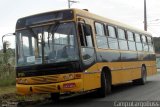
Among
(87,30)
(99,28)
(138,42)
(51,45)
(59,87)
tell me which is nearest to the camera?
(59,87)

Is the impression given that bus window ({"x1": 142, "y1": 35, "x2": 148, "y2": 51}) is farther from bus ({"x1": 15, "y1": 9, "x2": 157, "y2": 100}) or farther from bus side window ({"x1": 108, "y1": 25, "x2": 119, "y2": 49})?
bus ({"x1": 15, "y1": 9, "x2": 157, "y2": 100})

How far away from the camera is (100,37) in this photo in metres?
16.8

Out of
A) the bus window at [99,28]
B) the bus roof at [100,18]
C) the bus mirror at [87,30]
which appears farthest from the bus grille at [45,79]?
the bus window at [99,28]

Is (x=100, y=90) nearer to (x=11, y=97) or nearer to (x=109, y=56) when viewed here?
(x=109, y=56)

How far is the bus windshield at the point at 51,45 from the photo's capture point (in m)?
14.5

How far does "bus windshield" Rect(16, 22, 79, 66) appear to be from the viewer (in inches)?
569

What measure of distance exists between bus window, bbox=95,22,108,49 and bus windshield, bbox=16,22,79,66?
2141 mm

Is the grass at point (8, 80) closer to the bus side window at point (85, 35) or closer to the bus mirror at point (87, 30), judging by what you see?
the bus side window at point (85, 35)

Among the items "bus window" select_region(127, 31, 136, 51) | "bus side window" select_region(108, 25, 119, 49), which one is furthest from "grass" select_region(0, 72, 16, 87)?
"bus side window" select_region(108, 25, 119, 49)

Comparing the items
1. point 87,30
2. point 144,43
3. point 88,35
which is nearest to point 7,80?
point 144,43

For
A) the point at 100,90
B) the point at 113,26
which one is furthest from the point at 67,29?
the point at 113,26

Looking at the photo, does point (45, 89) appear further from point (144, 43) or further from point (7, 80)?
point (144, 43)

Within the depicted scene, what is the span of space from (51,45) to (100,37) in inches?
111

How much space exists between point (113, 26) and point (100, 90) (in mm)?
3444
